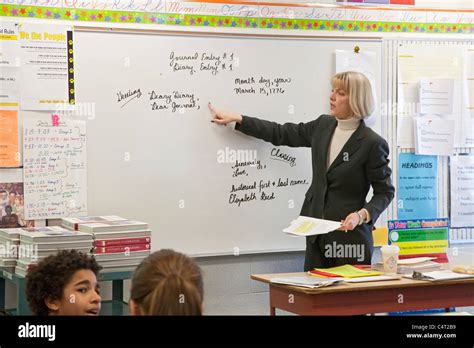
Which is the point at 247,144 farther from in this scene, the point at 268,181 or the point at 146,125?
the point at 146,125

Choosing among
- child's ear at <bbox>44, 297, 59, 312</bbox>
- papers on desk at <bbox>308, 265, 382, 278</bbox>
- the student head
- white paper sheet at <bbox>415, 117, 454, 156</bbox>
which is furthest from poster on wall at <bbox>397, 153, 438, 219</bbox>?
the student head

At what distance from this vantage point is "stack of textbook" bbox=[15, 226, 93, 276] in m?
3.63

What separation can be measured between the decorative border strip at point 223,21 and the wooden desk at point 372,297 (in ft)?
5.71

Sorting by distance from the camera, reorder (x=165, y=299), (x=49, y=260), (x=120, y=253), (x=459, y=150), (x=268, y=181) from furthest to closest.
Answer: (x=459, y=150)
(x=268, y=181)
(x=120, y=253)
(x=49, y=260)
(x=165, y=299)

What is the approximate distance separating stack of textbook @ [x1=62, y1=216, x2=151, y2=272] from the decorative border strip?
1155mm

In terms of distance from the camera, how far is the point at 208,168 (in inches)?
179

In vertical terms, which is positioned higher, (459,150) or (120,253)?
(459,150)

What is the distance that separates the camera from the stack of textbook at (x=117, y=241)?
3.84 metres

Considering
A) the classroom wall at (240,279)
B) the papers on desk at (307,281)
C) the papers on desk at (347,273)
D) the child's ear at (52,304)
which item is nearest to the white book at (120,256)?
the classroom wall at (240,279)

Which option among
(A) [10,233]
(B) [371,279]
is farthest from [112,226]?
(B) [371,279]

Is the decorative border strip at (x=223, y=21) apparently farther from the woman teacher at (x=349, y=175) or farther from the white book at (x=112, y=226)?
the white book at (x=112, y=226)
